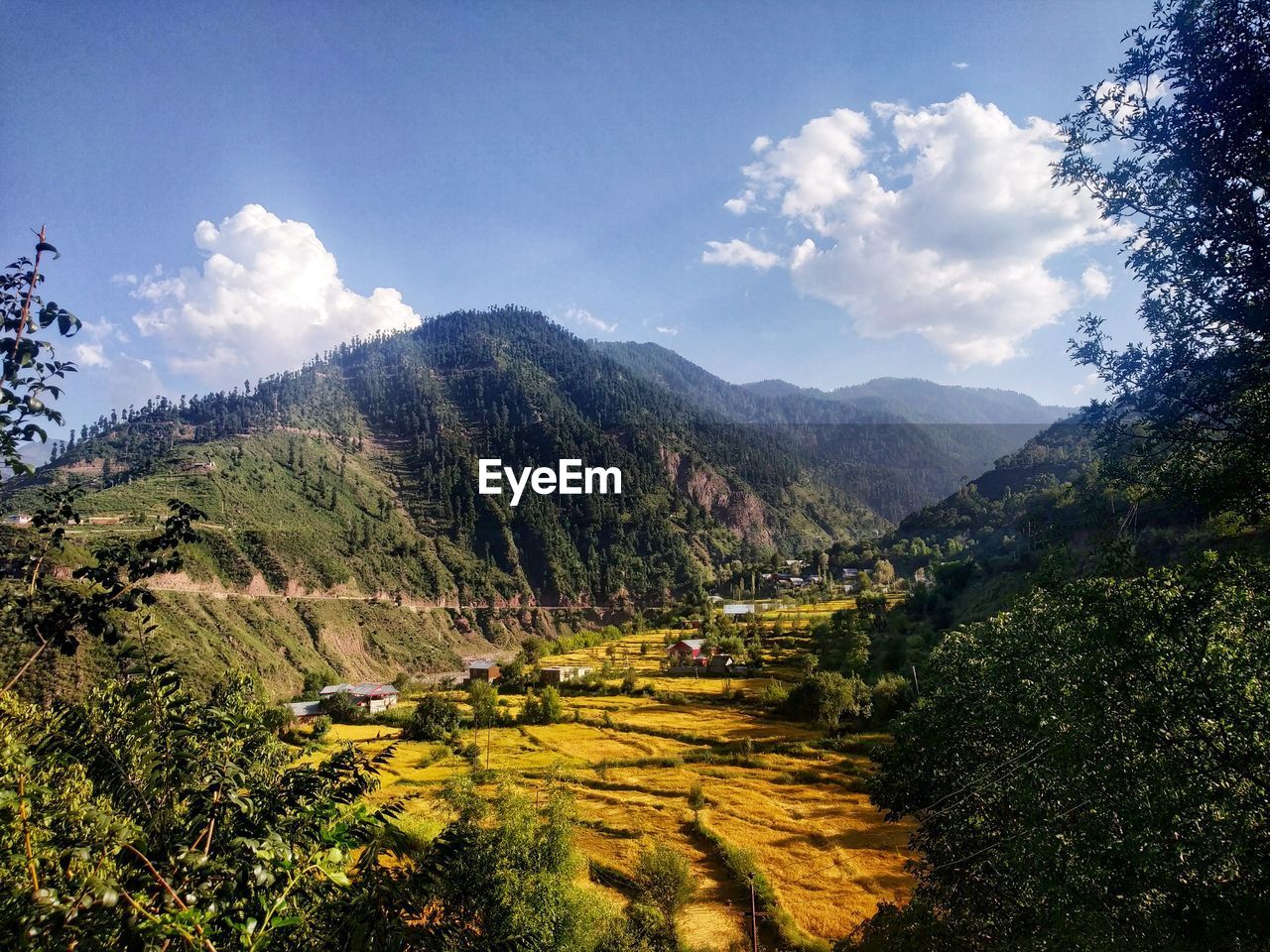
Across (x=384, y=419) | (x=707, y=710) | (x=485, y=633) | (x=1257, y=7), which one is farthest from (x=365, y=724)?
(x=384, y=419)

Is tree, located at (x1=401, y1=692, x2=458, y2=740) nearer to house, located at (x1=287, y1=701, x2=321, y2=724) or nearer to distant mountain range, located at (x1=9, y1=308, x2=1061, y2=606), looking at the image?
house, located at (x1=287, y1=701, x2=321, y2=724)

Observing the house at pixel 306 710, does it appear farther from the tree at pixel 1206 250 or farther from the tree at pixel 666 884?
the tree at pixel 1206 250

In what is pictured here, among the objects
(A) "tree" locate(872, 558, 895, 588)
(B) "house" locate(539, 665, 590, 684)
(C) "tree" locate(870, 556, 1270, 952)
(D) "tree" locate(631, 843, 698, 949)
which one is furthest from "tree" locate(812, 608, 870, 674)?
(C) "tree" locate(870, 556, 1270, 952)

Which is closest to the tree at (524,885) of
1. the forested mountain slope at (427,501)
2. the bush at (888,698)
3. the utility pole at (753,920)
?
the utility pole at (753,920)

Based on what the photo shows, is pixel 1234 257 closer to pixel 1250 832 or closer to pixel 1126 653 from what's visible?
pixel 1126 653

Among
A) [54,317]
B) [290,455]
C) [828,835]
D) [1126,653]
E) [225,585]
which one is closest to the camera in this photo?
[54,317]

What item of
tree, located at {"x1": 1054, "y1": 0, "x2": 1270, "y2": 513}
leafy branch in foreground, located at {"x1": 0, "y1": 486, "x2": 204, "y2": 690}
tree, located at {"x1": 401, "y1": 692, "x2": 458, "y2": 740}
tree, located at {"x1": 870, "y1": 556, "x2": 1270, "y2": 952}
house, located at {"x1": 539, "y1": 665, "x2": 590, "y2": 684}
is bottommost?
house, located at {"x1": 539, "y1": 665, "x2": 590, "y2": 684}

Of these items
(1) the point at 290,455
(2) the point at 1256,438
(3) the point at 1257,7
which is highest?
(1) the point at 290,455
